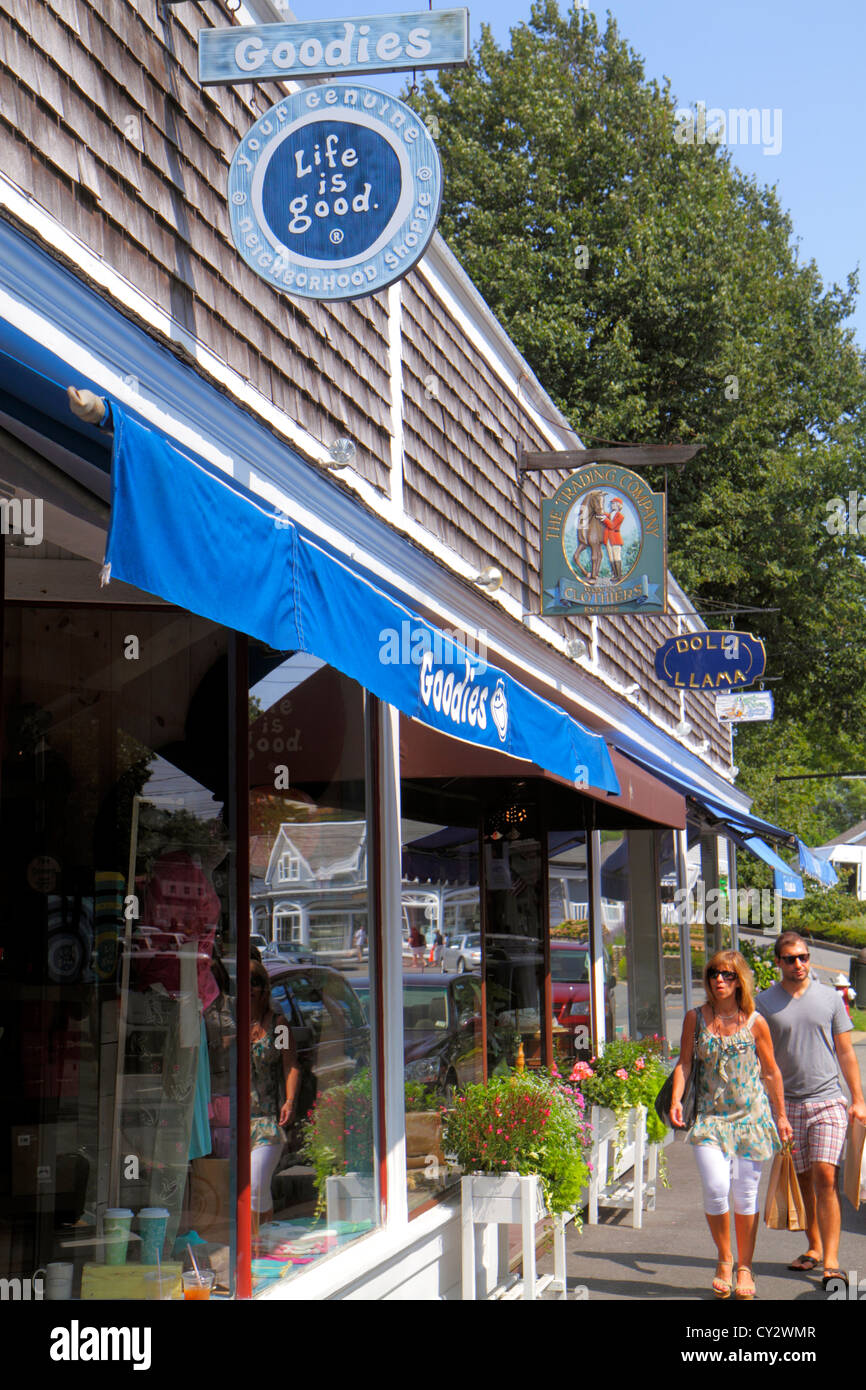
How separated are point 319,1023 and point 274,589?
8.75 ft

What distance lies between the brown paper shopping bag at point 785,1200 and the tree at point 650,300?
1861cm

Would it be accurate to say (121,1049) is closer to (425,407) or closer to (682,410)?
(425,407)

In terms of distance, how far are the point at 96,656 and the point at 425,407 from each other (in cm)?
286

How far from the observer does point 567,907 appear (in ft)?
36.3

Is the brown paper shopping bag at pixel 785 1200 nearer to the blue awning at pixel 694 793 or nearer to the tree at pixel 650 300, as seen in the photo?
the blue awning at pixel 694 793

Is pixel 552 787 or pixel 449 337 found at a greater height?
pixel 449 337

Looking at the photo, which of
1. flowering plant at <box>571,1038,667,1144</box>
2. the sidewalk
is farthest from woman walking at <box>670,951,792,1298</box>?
flowering plant at <box>571,1038,667,1144</box>

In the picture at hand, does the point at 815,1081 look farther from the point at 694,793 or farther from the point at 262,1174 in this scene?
the point at 694,793

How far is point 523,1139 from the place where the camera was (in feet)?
21.7

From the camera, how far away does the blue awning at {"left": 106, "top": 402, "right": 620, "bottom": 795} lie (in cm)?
335

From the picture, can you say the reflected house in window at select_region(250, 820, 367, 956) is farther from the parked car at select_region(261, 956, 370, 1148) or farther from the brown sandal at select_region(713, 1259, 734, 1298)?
the brown sandal at select_region(713, 1259, 734, 1298)

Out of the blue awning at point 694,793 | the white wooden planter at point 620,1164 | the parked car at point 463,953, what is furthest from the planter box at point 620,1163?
the blue awning at point 694,793

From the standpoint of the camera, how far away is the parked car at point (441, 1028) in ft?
22.9
